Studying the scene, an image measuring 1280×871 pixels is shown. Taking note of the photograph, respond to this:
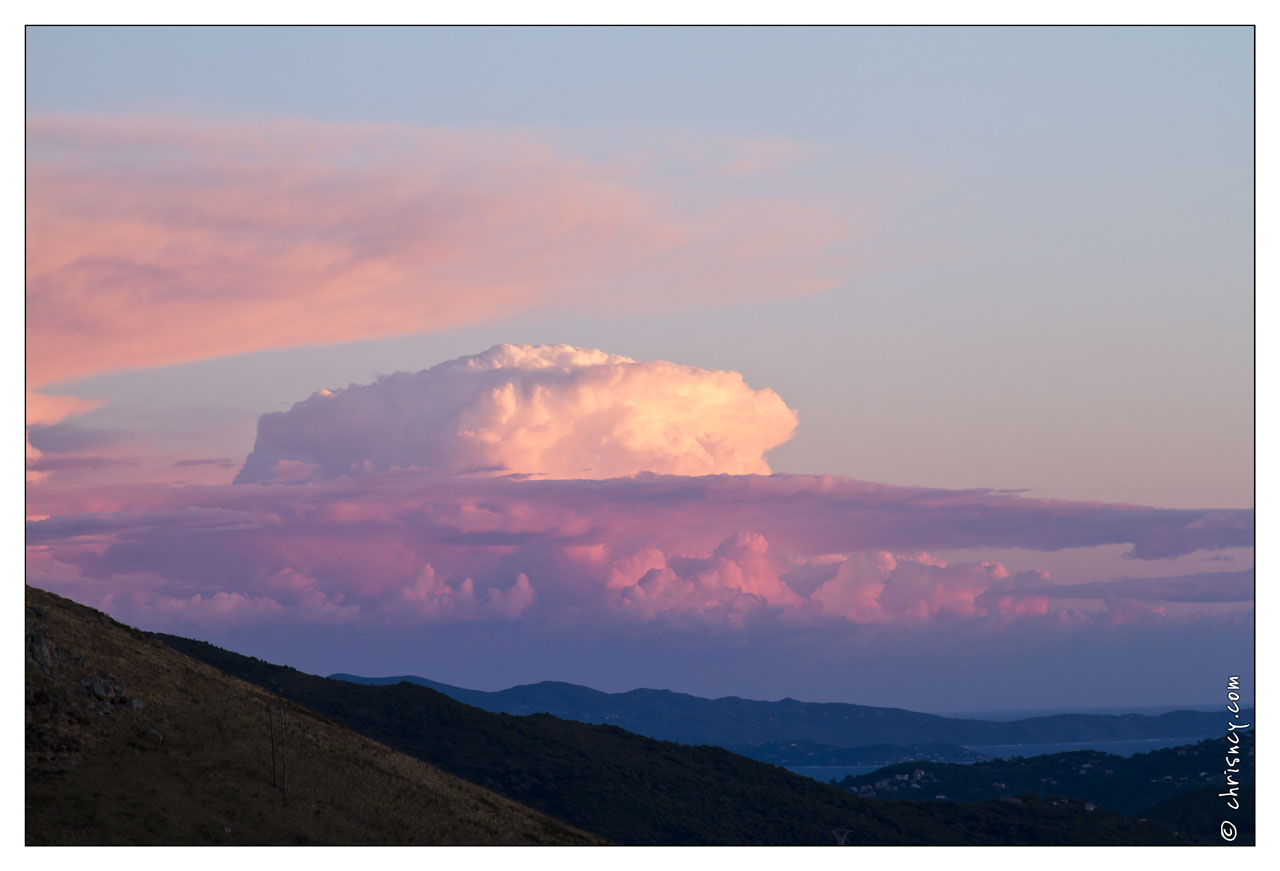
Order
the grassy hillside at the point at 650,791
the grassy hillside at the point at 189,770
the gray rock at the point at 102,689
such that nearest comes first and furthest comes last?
the grassy hillside at the point at 189,770
the gray rock at the point at 102,689
the grassy hillside at the point at 650,791

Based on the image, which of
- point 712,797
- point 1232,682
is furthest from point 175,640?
point 1232,682

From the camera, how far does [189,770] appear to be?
67.1 meters

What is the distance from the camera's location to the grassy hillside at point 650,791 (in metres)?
164

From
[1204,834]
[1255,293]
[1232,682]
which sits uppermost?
[1255,293]

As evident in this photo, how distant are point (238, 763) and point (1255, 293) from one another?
2378 inches

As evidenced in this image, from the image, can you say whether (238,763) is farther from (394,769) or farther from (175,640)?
(175,640)

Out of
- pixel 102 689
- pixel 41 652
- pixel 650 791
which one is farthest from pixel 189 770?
pixel 650 791

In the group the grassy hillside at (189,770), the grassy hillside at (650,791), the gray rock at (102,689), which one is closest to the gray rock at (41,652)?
the grassy hillside at (189,770)

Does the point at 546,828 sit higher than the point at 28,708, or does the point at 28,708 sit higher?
the point at 28,708

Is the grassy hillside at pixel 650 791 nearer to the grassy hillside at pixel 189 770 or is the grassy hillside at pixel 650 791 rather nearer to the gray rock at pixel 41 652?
the grassy hillside at pixel 189 770

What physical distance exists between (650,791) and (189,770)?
114143 millimetres

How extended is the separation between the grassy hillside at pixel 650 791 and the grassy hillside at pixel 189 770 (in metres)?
80.5

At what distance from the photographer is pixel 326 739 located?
8281cm

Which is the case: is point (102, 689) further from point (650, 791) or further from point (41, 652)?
point (650, 791)
